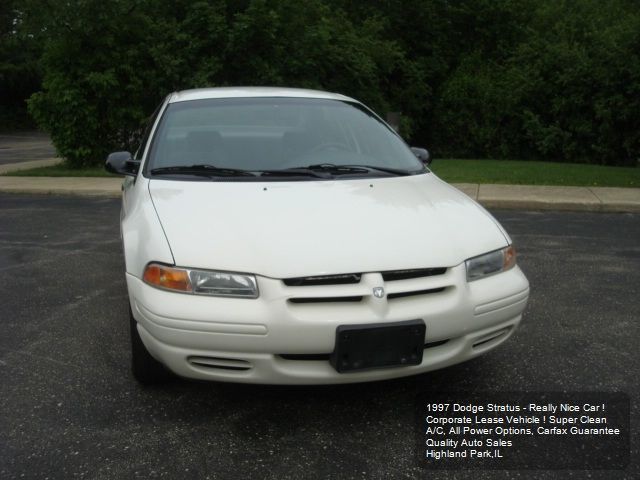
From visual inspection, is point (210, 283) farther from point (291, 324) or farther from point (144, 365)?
point (144, 365)

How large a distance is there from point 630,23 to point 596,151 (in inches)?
124

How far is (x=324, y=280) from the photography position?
282 cm

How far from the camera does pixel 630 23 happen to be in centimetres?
1605

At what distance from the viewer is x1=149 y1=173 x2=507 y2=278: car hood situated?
2.88m

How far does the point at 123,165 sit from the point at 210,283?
5.94 feet

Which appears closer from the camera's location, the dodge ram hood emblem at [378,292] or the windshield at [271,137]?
the dodge ram hood emblem at [378,292]

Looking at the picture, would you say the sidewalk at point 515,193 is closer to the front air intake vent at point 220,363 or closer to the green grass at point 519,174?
the green grass at point 519,174

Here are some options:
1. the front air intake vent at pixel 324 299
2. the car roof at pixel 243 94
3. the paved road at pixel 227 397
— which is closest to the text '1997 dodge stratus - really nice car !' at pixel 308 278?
the front air intake vent at pixel 324 299

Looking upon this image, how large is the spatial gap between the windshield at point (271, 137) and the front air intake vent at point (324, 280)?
120 cm

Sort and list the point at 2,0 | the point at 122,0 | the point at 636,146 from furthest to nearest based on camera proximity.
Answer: the point at 2,0 < the point at 636,146 < the point at 122,0

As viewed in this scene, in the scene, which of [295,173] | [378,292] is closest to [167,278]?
[378,292]

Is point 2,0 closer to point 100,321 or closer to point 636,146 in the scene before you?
point 636,146

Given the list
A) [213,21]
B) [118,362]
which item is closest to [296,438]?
[118,362]

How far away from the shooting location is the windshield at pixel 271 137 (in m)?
4.01
